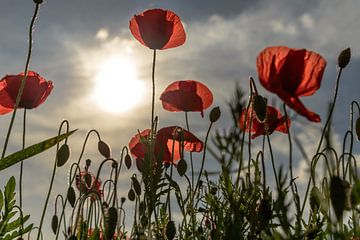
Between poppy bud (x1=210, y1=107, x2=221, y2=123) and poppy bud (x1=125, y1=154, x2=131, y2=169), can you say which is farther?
poppy bud (x1=125, y1=154, x2=131, y2=169)

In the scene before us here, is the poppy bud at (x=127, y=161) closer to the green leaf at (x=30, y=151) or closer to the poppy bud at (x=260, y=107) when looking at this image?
the poppy bud at (x=260, y=107)

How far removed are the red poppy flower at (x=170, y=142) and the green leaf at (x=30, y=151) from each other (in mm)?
1111

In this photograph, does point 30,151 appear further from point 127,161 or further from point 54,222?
point 54,222

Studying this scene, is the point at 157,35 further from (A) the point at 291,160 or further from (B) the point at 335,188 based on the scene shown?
(B) the point at 335,188

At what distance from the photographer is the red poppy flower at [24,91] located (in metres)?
3.55

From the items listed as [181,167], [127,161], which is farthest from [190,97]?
[181,167]

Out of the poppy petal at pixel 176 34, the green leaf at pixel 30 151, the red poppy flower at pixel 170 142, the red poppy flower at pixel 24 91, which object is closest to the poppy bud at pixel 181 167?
the red poppy flower at pixel 170 142

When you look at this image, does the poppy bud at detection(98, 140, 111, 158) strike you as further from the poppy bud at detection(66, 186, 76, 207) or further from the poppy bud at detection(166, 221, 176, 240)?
the poppy bud at detection(166, 221, 176, 240)

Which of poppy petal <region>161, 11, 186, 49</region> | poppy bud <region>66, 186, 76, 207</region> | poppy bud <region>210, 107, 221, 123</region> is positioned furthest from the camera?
poppy petal <region>161, 11, 186, 49</region>

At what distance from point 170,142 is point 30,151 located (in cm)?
191

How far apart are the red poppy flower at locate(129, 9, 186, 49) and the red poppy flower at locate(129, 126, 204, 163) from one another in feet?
1.95

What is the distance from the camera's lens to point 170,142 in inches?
140

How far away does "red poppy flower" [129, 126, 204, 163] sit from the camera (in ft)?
9.32

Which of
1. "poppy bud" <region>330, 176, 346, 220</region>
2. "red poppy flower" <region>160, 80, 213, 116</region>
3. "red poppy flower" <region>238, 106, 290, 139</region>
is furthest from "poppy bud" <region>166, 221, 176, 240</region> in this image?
"poppy bud" <region>330, 176, 346, 220</region>
